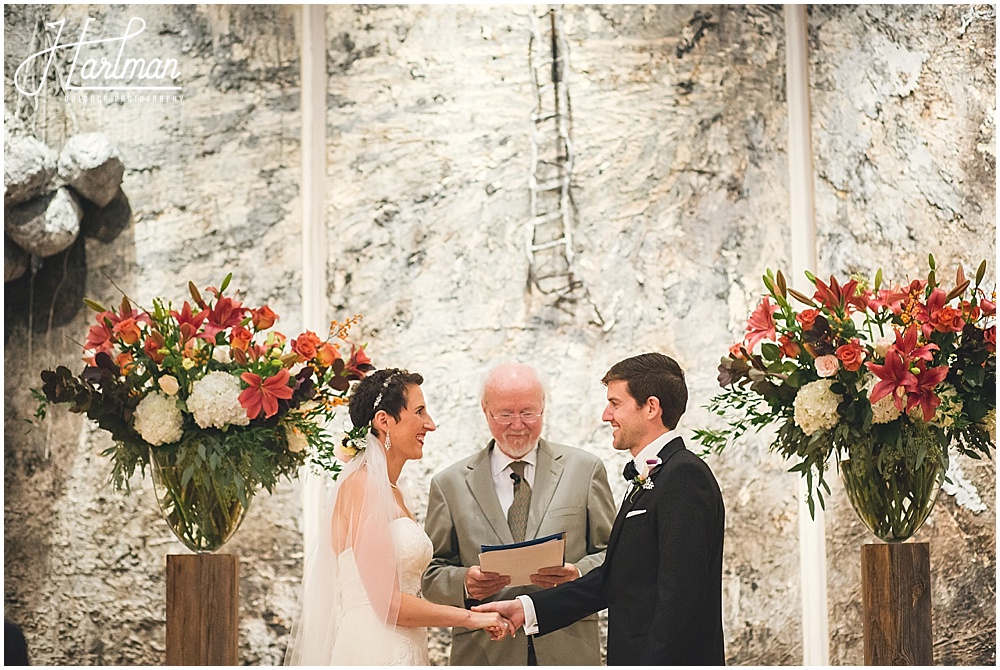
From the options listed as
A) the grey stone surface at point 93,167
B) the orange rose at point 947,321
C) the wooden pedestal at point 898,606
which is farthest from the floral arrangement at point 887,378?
the grey stone surface at point 93,167

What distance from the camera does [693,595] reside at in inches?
120

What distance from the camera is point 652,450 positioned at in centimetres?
337

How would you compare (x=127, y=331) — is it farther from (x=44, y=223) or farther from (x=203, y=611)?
(x=44, y=223)

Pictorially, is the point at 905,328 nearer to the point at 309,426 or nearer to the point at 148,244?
the point at 309,426

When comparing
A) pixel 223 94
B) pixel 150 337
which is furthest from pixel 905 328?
pixel 223 94

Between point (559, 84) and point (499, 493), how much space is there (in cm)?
195

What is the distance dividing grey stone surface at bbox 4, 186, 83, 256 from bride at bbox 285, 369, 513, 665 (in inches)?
74.3

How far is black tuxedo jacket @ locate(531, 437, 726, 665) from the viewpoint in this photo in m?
3.05

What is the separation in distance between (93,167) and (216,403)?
5.73 ft

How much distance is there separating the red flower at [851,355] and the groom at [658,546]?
517 mm

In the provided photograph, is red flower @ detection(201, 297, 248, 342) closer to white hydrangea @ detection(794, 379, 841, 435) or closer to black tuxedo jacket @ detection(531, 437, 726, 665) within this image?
black tuxedo jacket @ detection(531, 437, 726, 665)

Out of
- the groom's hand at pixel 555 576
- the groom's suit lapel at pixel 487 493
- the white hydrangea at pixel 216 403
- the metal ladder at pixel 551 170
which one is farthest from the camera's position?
the metal ladder at pixel 551 170

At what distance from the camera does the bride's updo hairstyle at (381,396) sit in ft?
12.3

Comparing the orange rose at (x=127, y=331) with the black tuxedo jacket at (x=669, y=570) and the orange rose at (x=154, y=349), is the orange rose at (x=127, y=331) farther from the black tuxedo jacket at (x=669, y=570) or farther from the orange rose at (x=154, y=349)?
the black tuxedo jacket at (x=669, y=570)
